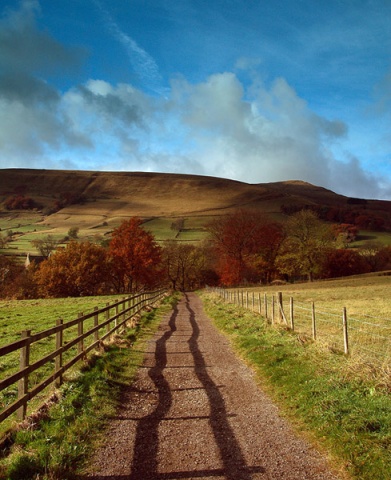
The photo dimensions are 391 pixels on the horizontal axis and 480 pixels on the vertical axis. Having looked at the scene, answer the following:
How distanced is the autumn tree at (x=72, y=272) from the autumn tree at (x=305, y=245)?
29.1m

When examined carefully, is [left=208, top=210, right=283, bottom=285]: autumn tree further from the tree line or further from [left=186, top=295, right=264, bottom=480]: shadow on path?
[left=186, top=295, right=264, bottom=480]: shadow on path

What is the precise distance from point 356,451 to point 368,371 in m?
3.53

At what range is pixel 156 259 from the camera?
6469cm

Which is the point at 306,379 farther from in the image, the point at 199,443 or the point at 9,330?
the point at 9,330

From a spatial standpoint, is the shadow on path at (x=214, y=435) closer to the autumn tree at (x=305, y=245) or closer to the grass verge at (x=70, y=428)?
the grass verge at (x=70, y=428)

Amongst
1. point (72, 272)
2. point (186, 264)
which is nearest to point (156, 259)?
point (72, 272)

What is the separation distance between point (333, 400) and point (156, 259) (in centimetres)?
5780

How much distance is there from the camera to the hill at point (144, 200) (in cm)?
13925

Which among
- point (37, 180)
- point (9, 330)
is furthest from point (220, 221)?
point (37, 180)

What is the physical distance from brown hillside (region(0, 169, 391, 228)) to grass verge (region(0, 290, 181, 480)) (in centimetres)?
12802

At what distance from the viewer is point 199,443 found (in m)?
6.27

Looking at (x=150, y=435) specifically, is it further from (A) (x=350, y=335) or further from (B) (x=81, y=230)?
(B) (x=81, y=230)

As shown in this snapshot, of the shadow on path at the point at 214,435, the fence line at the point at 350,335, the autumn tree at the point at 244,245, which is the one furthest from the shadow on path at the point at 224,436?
the autumn tree at the point at 244,245

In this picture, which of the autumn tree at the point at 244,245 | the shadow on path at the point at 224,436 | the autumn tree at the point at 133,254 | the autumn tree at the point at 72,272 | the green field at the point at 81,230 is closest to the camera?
the shadow on path at the point at 224,436
